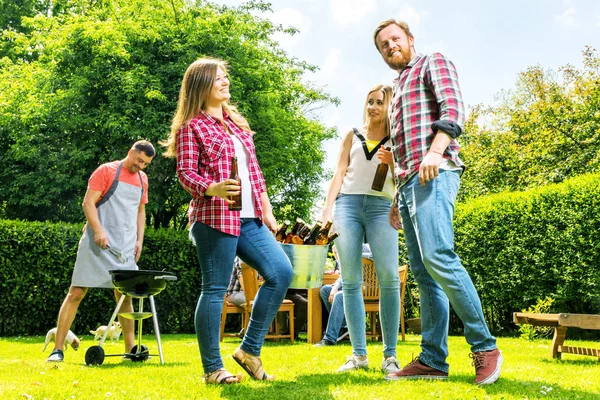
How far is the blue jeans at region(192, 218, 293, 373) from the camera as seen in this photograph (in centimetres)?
354

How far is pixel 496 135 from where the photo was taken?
24781 mm

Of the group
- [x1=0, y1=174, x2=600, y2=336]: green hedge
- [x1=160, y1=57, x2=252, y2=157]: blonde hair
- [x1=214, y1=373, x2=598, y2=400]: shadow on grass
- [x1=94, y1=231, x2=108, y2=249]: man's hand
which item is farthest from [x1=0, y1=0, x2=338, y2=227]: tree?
[x1=214, y1=373, x2=598, y2=400]: shadow on grass

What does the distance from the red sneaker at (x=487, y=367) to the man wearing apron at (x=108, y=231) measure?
338 centimetres

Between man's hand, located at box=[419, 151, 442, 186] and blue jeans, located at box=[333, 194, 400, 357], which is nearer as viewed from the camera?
man's hand, located at box=[419, 151, 442, 186]

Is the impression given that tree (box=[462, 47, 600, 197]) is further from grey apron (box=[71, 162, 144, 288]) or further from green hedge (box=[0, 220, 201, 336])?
grey apron (box=[71, 162, 144, 288])

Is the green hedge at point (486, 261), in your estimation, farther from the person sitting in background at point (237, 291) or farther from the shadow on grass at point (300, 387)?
the shadow on grass at point (300, 387)

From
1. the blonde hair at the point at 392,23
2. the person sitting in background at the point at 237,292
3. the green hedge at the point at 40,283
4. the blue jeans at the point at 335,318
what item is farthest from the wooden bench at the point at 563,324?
the green hedge at the point at 40,283

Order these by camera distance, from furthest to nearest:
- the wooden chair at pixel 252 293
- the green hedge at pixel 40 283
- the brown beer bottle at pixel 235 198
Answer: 1. the green hedge at pixel 40 283
2. the wooden chair at pixel 252 293
3. the brown beer bottle at pixel 235 198

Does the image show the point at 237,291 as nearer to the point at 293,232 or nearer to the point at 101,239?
the point at 101,239

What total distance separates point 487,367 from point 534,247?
6.96 meters

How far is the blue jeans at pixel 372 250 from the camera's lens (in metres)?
4.21

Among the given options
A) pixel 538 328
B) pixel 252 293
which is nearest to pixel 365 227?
pixel 252 293

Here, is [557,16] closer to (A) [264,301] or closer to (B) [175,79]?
(B) [175,79]

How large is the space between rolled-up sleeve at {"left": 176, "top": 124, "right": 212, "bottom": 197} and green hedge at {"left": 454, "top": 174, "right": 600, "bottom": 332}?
7164mm
